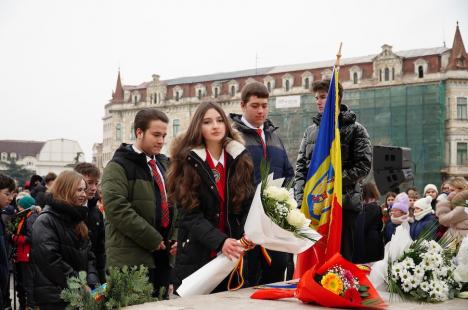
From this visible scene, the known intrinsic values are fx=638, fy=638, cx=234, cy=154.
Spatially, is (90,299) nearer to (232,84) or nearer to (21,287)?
(21,287)

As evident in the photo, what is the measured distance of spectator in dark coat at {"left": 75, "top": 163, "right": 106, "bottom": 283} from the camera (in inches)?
227

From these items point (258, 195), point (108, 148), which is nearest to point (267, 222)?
point (258, 195)

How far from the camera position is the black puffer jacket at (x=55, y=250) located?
469 centimetres

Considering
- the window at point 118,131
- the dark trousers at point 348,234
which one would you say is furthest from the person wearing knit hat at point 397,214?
the window at point 118,131

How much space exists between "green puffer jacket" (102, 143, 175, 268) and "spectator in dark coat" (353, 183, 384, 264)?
11.8ft

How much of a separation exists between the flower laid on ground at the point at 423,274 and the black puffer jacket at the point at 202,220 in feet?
3.52

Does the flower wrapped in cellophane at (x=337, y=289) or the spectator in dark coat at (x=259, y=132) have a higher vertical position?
the spectator in dark coat at (x=259, y=132)

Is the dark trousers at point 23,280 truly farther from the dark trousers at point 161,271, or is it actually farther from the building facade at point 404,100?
the building facade at point 404,100

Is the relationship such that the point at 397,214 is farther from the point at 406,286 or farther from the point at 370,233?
the point at 406,286

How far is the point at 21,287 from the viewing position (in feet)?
25.2

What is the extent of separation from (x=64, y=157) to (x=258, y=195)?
9786 centimetres

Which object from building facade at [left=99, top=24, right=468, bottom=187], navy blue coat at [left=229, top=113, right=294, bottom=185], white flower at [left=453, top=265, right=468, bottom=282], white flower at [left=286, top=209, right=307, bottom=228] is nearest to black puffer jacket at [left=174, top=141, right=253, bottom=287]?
white flower at [left=286, top=209, right=307, bottom=228]

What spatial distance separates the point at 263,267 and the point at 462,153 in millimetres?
43695

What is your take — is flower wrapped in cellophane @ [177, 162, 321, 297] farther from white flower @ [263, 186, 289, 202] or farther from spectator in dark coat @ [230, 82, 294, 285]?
spectator in dark coat @ [230, 82, 294, 285]
